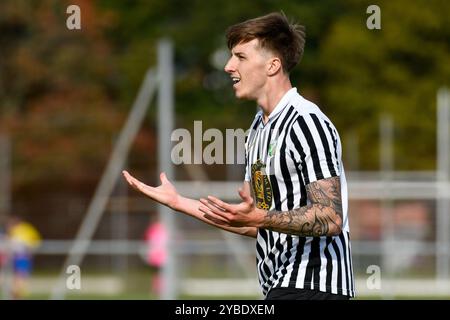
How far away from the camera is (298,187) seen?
576cm

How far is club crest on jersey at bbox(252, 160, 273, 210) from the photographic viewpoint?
19.4 ft

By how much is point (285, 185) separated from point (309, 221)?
1.04 ft

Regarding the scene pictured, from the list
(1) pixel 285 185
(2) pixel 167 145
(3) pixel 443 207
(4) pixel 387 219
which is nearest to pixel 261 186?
(1) pixel 285 185

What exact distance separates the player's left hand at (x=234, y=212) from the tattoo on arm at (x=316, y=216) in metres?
0.13

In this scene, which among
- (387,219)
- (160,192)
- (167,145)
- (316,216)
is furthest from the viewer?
(387,219)

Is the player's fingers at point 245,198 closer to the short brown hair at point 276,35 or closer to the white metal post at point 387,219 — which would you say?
the short brown hair at point 276,35

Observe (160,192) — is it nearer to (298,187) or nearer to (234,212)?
(298,187)

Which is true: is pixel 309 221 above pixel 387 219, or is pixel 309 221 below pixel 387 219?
below

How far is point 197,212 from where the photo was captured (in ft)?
20.4

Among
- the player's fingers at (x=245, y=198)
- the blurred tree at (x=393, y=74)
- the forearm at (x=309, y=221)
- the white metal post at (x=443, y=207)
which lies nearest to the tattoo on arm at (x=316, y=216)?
the forearm at (x=309, y=221)

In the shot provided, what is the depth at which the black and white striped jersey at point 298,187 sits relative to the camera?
5.66m

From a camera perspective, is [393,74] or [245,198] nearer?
[245,198]

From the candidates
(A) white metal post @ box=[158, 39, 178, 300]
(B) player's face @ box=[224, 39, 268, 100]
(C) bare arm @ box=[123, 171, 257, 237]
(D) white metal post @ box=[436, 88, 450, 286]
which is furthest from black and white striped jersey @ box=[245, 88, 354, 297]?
(D) white metal post @ box=[436, 88, 450, 286]

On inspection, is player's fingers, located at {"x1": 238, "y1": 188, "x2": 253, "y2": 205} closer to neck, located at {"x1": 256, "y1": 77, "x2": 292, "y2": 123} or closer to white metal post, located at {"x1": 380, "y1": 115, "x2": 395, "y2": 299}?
neck, located at {"x1": 256, "y1": 77, "x2": 292, "y2": 123}
